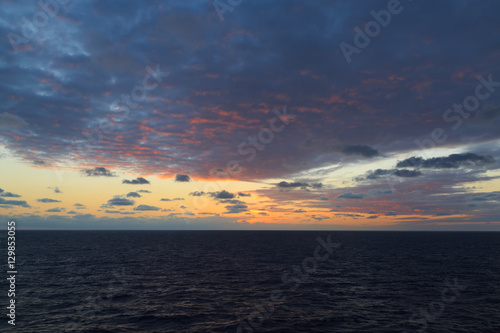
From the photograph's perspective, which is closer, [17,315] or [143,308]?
[17,315]

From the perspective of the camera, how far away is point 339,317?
36.9 m

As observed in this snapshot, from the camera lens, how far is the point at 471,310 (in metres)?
39.8

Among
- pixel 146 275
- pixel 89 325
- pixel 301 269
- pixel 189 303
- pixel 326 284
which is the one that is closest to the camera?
pixel 89 325

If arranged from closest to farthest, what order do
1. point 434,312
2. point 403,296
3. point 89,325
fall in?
1. point 89,325
2. point 434,312
3. point 403,296

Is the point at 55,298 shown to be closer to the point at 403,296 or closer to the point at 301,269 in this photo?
the point at 301,269

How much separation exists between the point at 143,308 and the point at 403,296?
41294 millimetres

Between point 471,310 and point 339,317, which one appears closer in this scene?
point 339,317

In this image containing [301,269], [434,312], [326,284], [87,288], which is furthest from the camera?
[301,269]

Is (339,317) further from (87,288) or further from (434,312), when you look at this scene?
(87,288)

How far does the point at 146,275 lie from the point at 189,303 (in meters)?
24.5

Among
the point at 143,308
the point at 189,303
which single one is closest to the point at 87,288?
the point at 143,308

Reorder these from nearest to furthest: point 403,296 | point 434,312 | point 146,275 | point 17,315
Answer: point 17,315
point 434,312
point 403,296
point 146,275

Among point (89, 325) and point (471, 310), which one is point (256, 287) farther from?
point (471, 310)

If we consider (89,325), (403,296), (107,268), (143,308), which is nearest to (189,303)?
(143,308)
